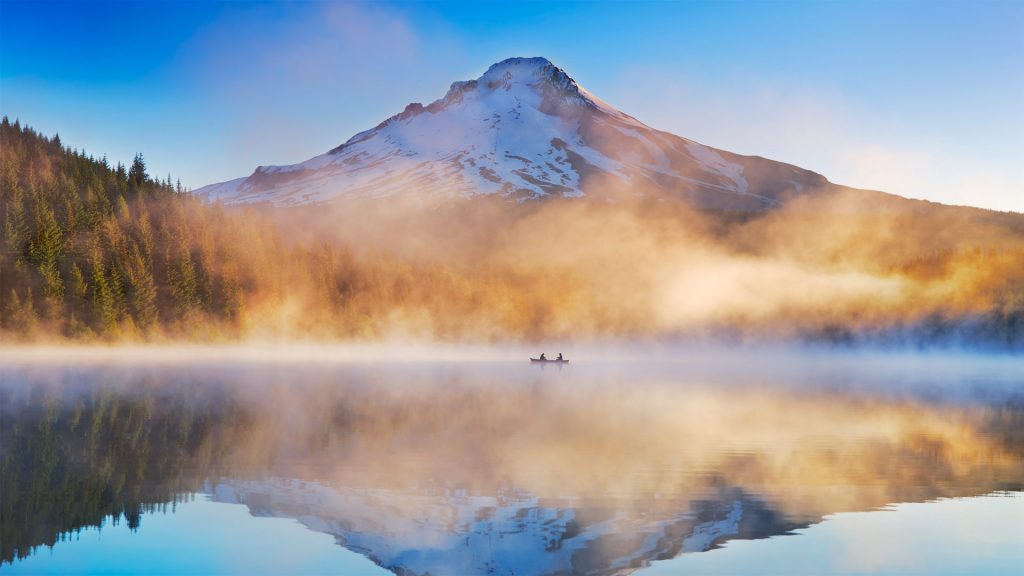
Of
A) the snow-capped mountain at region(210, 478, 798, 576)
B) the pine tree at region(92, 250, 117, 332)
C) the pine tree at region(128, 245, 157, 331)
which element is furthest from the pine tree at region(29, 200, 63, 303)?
the snow-capped mountain at region(210, 478, 798, 576)

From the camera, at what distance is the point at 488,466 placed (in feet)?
82.5

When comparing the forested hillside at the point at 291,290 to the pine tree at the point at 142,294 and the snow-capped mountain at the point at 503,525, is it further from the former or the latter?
the snow-capped mountain at the point at 503,525

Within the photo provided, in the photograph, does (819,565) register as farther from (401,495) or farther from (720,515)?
(401,495)

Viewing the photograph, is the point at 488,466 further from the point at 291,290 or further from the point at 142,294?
the point at 291,290

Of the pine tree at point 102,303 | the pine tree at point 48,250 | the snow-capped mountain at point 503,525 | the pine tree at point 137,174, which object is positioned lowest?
the snow-capped mountain at point 503,525

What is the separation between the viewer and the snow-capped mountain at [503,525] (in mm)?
16484

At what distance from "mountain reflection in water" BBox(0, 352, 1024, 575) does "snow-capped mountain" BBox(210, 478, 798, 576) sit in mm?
63

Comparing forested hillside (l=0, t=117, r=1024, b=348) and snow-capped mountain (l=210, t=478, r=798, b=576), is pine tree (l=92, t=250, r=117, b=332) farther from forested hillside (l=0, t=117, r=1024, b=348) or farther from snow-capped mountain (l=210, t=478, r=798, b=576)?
snow-capped mountain (l=210, t=478, r=798, b=576)

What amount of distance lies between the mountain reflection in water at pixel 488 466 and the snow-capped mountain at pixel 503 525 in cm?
6

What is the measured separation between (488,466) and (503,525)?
6.69 metres

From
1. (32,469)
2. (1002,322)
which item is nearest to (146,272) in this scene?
(32,469)

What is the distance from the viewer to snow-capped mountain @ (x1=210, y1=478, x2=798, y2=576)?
16.5 metres

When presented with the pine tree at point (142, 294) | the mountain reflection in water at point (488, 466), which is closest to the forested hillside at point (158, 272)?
the pine tree at point (142, 294)

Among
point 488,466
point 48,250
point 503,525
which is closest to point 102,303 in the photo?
point 48,250
